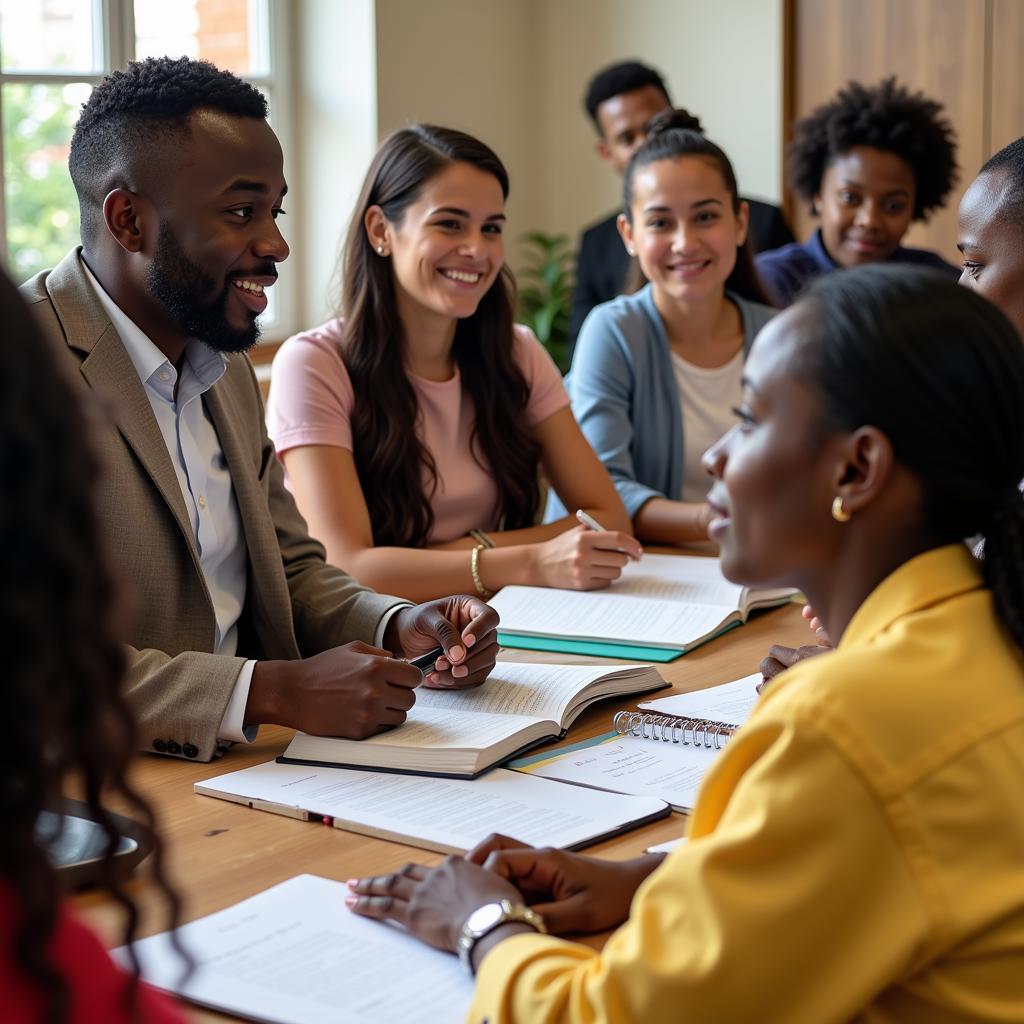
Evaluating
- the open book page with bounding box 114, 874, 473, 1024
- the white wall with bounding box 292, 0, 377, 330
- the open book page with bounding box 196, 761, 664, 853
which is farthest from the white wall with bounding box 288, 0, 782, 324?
the open book page with bounding box 114, 874, 473, 1024

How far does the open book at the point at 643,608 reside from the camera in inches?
80.0

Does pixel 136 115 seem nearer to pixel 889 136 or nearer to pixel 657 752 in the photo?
pixel 657 752

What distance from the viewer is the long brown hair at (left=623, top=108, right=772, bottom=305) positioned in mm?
3061

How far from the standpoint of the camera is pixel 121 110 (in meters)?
1.85

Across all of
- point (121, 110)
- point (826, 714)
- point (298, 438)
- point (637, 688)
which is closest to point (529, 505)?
point (298, 438)

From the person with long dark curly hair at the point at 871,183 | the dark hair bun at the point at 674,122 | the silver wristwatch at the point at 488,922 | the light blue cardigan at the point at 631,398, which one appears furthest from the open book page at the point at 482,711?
the person with long dark curly hair at the point at 871,183

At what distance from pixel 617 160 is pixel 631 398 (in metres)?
1.90

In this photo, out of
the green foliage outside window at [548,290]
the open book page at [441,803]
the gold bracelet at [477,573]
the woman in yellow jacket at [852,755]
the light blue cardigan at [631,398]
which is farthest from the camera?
the green foliage outside window at [548,290]

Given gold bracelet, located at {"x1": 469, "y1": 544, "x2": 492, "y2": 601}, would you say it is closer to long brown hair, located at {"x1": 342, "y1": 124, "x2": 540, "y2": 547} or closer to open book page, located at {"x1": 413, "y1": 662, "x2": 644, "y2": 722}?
long brown hair, located at {"x1": 342, "y1": 124, "x2": 540, "y2": 547}

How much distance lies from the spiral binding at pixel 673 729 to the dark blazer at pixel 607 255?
118 inches

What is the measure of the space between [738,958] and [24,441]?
20.1 inches

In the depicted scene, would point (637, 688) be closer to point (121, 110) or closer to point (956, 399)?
point (956, 399)

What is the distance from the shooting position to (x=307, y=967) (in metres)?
1.07

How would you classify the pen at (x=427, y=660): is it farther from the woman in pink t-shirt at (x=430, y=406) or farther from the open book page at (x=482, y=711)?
the woman in pink t-shirt at (x=430, y=406)
